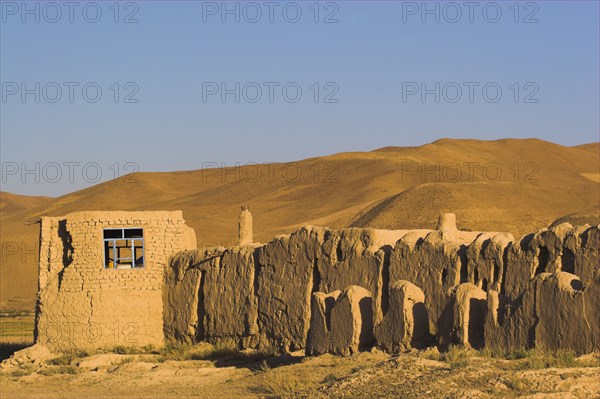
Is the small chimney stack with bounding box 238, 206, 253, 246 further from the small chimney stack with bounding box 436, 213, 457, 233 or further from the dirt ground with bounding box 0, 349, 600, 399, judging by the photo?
the small chimney stack with bounding box 436, 213, 457, 233

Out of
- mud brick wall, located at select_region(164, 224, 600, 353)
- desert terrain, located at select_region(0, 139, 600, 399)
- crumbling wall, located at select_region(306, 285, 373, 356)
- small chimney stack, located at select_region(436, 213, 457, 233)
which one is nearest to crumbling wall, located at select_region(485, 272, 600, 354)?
mud brick wall, located at select_region(164, 224, 600, 353)

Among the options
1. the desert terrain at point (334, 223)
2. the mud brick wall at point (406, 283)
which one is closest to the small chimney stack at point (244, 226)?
the mud brick wall at point (406, 283)

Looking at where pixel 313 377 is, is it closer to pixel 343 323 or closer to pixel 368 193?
pixel 343 323

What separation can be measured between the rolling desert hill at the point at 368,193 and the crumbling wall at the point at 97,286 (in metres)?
19.2

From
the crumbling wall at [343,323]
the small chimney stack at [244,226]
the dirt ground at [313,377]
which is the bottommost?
the dirt ground at [313,377]

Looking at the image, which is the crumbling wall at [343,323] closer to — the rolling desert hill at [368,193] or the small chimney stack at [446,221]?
the small chimney stack at [446,221]

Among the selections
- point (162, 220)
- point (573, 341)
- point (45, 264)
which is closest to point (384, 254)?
point (573, 341)

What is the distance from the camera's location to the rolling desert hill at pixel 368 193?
46.5 m

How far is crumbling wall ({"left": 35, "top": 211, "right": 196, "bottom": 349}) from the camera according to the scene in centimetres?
2323

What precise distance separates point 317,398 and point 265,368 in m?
→ 4.15

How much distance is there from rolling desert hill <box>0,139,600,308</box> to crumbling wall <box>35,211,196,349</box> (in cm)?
1923

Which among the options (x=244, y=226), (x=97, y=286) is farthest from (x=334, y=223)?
(x=97, y=286)

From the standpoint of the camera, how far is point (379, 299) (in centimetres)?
1814

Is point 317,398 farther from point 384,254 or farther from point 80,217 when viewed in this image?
point 80,217
